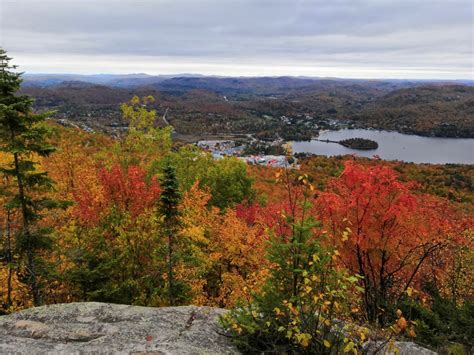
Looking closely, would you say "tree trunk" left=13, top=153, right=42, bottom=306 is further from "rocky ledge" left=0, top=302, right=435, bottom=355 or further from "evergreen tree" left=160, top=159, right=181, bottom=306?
"evergreen tree" left=160, top=159, right=181, bottom=306

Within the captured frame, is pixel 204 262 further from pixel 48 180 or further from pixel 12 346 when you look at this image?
pixel 12 346

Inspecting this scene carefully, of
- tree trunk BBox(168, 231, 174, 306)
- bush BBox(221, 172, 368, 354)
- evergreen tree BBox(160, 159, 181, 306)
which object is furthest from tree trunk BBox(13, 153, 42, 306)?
bush BBox(221, 172, 368, 354)

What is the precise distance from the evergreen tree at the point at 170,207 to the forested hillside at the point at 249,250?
8cm

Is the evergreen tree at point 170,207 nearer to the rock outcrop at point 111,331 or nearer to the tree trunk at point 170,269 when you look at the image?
the tree trunk at point 170,269

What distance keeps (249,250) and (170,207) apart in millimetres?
7978

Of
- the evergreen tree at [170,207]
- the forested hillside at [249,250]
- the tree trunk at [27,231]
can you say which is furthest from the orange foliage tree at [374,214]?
the tree trunk at [27,231]

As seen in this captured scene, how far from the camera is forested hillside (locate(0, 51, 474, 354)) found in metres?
8.87

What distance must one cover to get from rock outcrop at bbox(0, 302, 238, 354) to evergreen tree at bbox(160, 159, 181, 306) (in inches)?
267

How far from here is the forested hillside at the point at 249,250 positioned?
8867mm

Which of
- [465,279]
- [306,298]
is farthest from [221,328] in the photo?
[465,279]

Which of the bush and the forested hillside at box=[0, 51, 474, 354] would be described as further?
the forested hillside at box=[0, 51, 474, 354]

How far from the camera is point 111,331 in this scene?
9.92m

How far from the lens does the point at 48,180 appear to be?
15.5 m

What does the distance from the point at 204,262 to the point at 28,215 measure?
10553 millimetres
